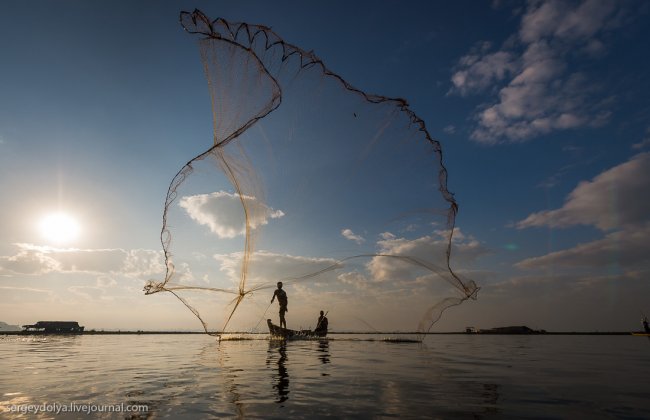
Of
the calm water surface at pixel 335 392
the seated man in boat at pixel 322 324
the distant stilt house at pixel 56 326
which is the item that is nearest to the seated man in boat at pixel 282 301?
the seated man in boat at pixel 322 324

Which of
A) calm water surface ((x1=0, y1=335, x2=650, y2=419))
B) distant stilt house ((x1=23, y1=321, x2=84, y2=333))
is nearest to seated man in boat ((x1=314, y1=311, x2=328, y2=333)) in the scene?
calm water surface ((x1=0, y1=335, x2=650, y2=419))

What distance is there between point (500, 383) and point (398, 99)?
1138 centimetres

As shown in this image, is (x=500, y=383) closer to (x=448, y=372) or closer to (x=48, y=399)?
(x=448, y=372)

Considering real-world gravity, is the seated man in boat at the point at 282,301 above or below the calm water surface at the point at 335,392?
above

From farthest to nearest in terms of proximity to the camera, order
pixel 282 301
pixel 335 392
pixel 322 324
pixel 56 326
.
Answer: pixel 56 326 → pixel 322 324 → pixel 282 301 → pixel 335 392

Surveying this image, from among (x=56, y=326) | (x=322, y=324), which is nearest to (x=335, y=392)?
(x=322, y=324)


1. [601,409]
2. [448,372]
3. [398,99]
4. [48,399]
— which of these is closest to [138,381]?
[48,399]

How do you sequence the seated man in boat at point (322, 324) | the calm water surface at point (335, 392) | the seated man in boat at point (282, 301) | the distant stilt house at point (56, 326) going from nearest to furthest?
1. the calm water surface at point (335, 392)
2. the seated man in boat at point (282, 301)
3. the seated man in boat at point (322, 324)
4. the distant stilt house at point (56, 326)

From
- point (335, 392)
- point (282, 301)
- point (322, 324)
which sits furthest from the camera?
point (322, 324)

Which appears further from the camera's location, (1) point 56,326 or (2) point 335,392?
(1) point 56,326

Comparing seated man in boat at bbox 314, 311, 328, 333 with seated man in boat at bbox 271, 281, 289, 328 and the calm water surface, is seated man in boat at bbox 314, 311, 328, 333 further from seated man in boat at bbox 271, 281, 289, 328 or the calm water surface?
the calm water surface

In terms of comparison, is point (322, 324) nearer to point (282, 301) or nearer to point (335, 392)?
point (282, 301)

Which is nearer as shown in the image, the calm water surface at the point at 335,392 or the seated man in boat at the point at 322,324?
the calm water surface at the point at 335,392

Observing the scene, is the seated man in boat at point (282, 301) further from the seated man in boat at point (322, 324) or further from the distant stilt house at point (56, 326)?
the distant stilt house at point (56, 326)
